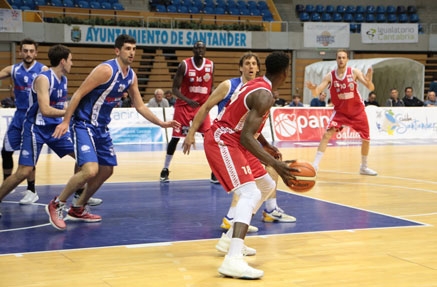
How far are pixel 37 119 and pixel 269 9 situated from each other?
21.5 meters

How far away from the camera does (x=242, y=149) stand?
18.6ft

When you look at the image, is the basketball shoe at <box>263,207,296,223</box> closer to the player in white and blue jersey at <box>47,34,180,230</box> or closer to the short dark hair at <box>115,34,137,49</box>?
the player in white and blue jersey at <box>47,34,180,230</box>

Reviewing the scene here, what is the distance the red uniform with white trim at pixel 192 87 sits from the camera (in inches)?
415

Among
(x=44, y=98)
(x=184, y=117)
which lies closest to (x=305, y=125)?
(x=184, y=117)

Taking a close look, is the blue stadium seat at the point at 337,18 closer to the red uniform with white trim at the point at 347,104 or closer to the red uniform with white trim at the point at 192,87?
the red uniform with white trim at the point at 347,104

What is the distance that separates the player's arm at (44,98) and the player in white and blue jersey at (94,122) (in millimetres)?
180

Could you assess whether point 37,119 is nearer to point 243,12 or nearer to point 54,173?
point 54,173

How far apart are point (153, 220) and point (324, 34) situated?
1943cm

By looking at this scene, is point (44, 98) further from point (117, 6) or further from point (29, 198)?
point (117, 6)

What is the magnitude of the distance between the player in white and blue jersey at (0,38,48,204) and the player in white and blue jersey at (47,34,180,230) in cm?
127

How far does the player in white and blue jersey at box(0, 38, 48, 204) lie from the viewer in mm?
8188

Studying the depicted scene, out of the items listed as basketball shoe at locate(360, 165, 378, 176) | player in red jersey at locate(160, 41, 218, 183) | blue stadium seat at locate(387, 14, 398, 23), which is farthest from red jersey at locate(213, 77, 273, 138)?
blue stadium seat at locate(387, 14, 398, 23)

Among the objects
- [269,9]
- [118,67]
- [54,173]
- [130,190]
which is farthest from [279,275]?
[269,9]

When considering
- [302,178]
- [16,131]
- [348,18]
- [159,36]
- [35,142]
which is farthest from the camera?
[348,18]
